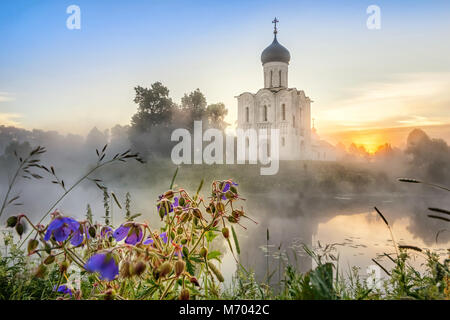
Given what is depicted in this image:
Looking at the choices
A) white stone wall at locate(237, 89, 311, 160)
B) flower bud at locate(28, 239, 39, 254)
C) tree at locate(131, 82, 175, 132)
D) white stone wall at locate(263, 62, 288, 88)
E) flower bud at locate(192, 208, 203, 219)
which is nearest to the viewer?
flower bud at locate(28, 239, 39, 254)

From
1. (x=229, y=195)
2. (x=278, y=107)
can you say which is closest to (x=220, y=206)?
(x=229, y=195)

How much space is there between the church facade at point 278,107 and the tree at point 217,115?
169 cm

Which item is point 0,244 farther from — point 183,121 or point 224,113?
point 224,113

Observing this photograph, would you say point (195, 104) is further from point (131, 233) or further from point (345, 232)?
point (131, 233)

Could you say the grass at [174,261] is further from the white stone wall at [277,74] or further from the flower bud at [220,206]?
the white stone wall at [277,74]

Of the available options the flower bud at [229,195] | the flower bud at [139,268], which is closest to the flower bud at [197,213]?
the flower bud at [229,195]

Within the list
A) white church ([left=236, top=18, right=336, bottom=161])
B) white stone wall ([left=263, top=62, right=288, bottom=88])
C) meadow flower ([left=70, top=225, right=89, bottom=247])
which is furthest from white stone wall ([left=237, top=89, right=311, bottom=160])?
meadow flower ([left=70, top=225, right=89, bottom=247])

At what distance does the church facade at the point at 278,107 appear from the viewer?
66.2ft

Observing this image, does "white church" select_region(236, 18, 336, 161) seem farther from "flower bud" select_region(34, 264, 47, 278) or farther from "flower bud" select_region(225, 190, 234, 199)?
"flower bud" select_region(34, 264, 47, 278)

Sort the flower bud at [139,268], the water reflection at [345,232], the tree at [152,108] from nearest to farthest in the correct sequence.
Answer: the flower bud at [139,268]
the water reflection at [345,232]
the tree at [152,108]

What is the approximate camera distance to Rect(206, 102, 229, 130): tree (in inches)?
778

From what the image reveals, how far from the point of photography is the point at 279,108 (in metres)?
20.8

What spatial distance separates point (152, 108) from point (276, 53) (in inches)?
346
